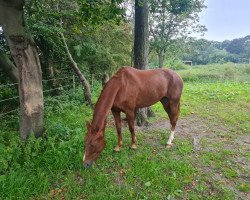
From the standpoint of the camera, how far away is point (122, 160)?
4738 millimetres

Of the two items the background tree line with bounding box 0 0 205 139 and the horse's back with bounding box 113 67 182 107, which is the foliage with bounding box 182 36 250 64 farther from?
the horse's back with bounding box 113 67 182 107

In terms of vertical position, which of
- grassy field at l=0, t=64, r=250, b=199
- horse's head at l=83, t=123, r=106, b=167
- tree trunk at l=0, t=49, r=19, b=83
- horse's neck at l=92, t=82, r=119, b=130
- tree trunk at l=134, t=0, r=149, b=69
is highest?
tree trunk at l=134, t=0, r=149, b=69

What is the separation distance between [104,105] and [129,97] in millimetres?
728

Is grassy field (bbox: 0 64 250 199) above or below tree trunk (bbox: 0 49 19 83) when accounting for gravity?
below

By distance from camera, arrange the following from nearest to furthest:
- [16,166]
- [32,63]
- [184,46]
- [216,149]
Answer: [16,166], [32,63], [216,149], [184,46]

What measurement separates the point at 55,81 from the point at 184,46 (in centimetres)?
1576

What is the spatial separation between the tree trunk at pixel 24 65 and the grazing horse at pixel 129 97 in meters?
1.24

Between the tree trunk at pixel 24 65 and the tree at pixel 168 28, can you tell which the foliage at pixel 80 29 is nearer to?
the tree trunk at pixel 24 65

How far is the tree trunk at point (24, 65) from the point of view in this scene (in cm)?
446

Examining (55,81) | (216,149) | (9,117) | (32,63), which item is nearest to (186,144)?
(216,149)

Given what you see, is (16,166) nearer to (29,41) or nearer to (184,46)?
(29,41)

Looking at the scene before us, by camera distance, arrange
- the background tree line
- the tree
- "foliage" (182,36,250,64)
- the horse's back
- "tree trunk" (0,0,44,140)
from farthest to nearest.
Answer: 1. "foliage" (182,36,250,64)
2. the tree
3. the horse's back
4. the background tree line
5. "tree trunk" (0,0,44,140)

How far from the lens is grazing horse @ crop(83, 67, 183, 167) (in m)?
4.26

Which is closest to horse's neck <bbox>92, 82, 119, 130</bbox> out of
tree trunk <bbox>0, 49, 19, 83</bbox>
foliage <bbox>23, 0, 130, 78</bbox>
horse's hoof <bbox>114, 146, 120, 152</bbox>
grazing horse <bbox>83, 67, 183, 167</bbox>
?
grazing horse <bbox>83, 67, 183, 167</bbox>
